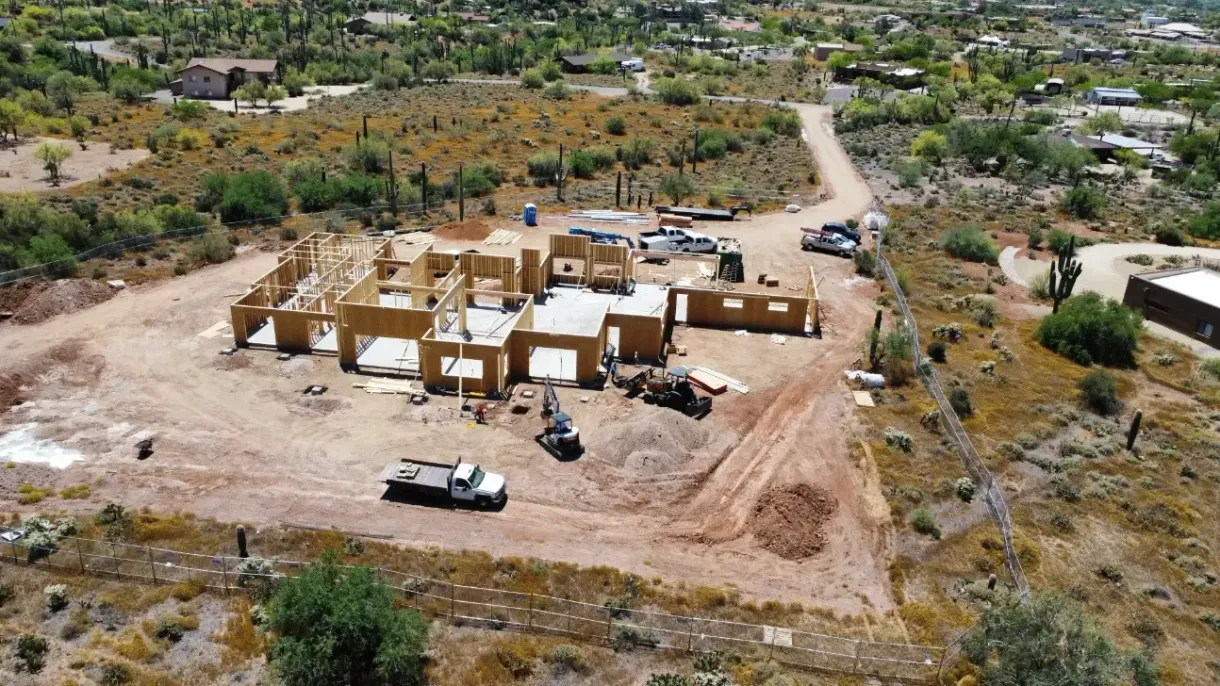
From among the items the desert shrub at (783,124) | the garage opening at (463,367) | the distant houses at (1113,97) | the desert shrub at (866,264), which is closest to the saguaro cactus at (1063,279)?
the desert shrub at (866,264)

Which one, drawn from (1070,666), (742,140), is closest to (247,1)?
(742,140)

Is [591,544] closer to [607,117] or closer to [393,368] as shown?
[393,368]

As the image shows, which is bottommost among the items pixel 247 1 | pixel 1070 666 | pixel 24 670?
pixel 24 670

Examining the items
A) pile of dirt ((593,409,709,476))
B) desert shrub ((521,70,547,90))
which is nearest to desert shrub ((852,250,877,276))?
pile of dirt ((593,409,709,476))

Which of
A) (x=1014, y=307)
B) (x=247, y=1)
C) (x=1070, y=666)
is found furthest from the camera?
(x=247, y=1)

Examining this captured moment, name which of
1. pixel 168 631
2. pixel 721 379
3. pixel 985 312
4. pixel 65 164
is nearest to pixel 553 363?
pixel 721 379
